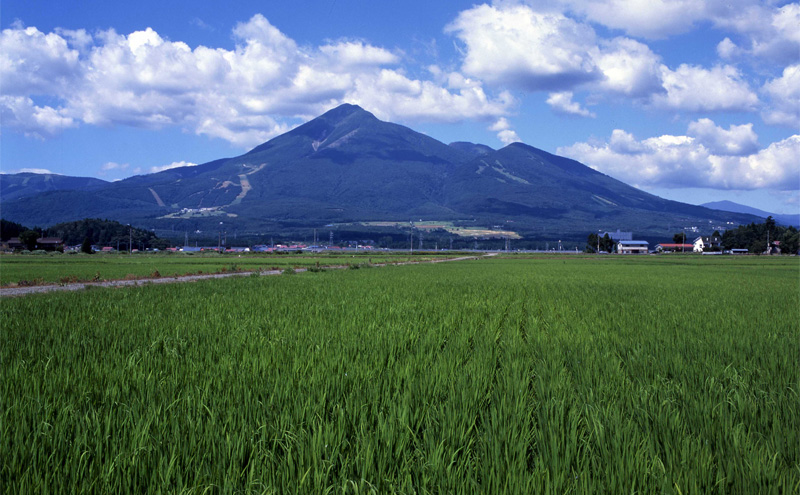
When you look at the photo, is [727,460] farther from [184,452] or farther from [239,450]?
[184,452]

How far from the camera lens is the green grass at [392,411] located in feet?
8.71

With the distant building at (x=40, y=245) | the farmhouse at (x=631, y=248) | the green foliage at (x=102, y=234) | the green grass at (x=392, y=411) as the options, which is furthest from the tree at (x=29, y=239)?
the farmhouse at (x=631, y=248)

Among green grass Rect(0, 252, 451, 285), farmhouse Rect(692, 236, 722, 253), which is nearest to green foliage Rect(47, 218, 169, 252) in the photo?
green grass Rect(0, 252, 451, 285)

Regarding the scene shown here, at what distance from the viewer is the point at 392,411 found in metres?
3.45

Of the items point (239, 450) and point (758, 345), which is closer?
point (239, 450)

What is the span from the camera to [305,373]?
15.3 ft

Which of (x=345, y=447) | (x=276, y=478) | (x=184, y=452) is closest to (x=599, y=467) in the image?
(x=345, y=447)

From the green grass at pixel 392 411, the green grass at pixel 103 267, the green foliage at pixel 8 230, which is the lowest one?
the green grass at pixel 103 267

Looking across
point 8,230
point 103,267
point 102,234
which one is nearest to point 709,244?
point 103,267

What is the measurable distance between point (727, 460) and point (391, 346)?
146 inches

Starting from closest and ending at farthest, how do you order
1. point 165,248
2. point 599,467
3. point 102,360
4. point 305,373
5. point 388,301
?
point 599,467 < point 305,373 < point 102,360 < point 388,301 < point 165,248

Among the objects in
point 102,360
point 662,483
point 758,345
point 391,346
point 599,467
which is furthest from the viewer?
point 758,345

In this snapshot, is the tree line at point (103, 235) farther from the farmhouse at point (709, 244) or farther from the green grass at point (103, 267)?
the farmhouse at point (709, 244)

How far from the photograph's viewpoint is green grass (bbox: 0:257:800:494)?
8.71 feet
